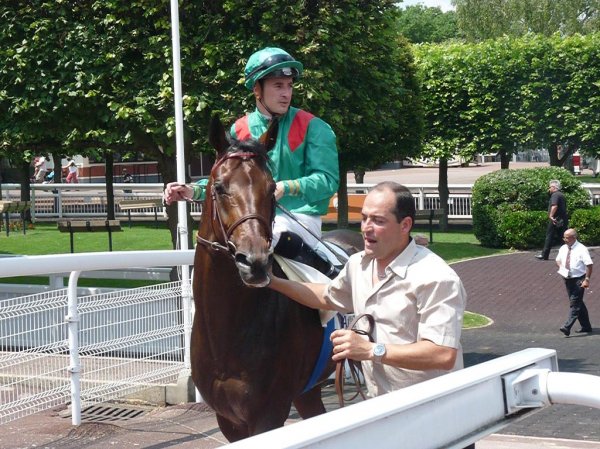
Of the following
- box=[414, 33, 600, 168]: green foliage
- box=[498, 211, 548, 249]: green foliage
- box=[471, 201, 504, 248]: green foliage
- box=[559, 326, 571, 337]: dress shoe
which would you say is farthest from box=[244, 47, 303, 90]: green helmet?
box=[414, 33, 600, 168]: green foliage

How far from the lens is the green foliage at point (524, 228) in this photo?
24.3 meters

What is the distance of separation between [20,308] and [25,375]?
0.45 metres

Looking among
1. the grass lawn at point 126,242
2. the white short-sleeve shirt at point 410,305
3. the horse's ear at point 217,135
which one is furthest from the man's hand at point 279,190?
the grass lawn at point 126,242

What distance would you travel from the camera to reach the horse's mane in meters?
4.38

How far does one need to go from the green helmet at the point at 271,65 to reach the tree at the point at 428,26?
83.2 metres

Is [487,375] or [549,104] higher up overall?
[549,104]

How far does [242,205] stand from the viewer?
4180 mm

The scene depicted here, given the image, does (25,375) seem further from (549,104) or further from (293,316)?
(549,104)

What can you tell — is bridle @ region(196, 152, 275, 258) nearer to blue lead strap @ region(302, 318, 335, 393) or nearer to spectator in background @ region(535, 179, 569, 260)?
blue lead strap @ region(302, 318, 335, 393)

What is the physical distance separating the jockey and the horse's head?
0.45 meters

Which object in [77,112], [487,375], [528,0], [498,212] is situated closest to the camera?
[487,375]

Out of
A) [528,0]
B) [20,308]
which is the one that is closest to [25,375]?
[20,308]

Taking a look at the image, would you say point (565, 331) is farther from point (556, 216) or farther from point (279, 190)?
point (279, 190)

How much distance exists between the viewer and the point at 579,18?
52.1 m
